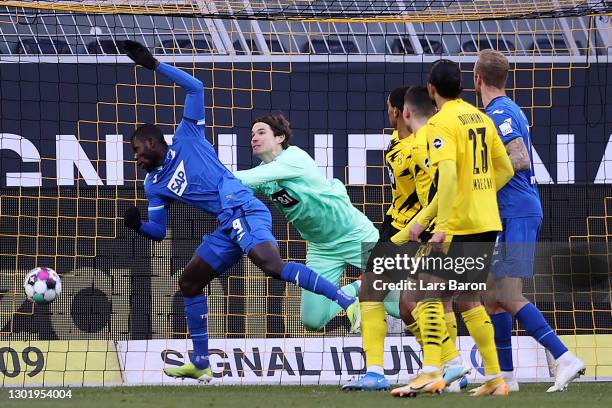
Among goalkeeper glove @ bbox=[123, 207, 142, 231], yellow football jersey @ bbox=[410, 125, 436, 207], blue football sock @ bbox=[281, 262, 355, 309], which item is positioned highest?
yellow football jersey @ bbox=[410, 125, 436, 207]

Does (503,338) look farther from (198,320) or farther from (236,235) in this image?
(198,320)

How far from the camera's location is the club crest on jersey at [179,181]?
893 cm

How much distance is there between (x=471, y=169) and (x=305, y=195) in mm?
2276

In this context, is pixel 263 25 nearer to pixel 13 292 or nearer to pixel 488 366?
pixel 13 292

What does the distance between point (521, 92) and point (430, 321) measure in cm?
508

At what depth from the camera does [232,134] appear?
38.2 ft

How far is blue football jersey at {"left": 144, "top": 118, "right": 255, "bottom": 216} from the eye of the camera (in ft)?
29.2

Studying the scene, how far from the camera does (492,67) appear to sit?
8.04 m

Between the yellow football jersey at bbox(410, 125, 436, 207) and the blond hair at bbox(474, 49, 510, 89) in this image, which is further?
the blond hair at bbox(474, 49, 510, 89)

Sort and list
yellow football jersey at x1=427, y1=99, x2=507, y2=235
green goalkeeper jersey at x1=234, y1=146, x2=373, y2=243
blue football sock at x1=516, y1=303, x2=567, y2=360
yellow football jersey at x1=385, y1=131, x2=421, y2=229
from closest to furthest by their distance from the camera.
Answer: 1. yellow football jersey at x1=427, y1=99, x2=507, y2=235
2. blue football sock at x1=516, y1=303, x2=567, y2=360
3. yellow football jersey at x1=385, y1=131, x2=421, y2=229
4. green goalkeeper jersey at x1=234, y1=146, x2=373, y2=243

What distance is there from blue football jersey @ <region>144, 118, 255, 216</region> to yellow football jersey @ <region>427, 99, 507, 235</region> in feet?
6.64

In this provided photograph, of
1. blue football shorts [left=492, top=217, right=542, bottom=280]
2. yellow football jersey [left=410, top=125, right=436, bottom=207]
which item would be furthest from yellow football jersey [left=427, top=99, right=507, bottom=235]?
blue football shorts [left=492, top=217, right=542, bottom=280]

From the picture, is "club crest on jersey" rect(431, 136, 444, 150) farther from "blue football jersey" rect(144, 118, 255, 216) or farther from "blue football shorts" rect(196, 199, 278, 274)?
"blue football jersey" rect(144, 118, 255, 216)

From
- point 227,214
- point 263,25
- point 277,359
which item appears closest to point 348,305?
point 227,214
